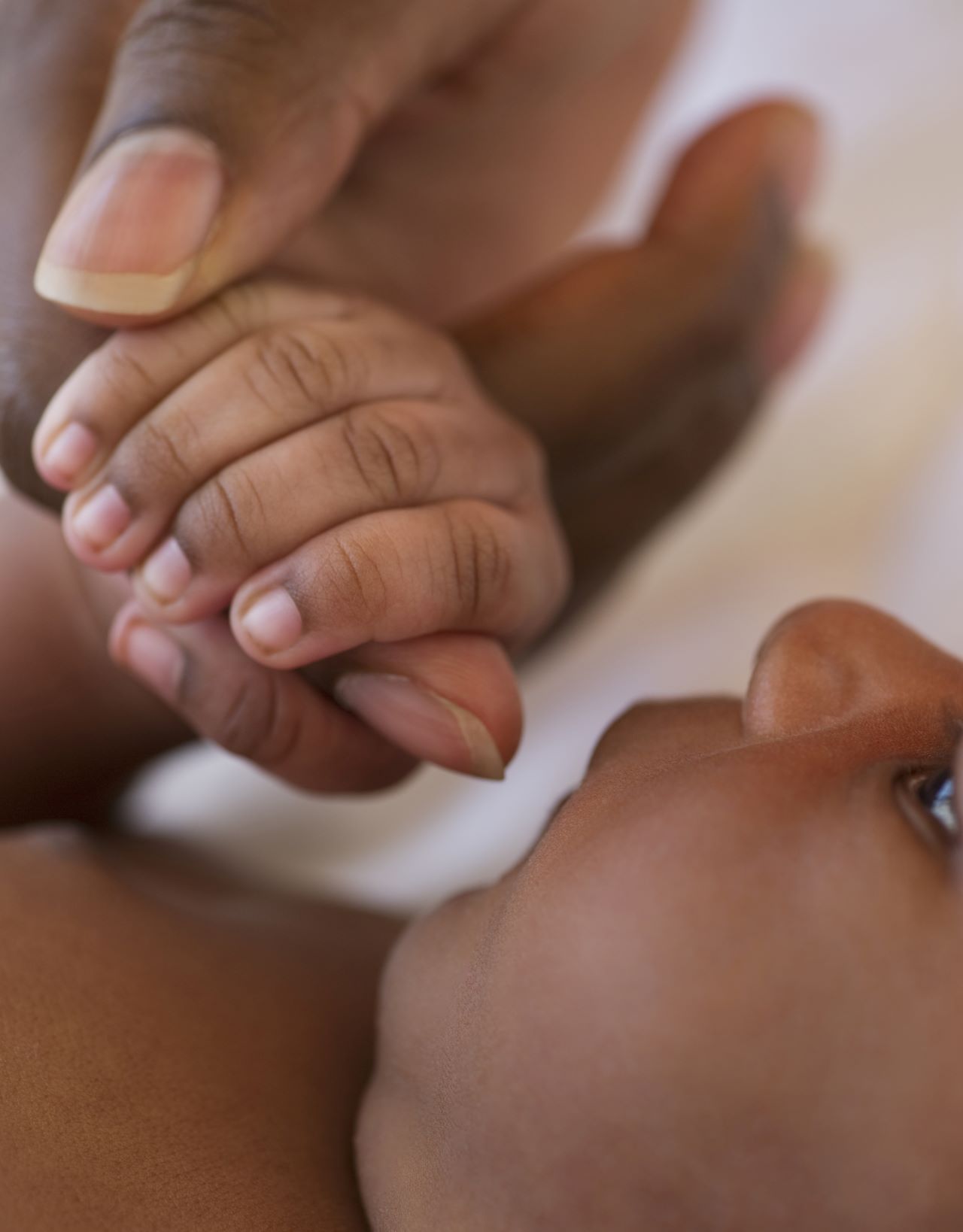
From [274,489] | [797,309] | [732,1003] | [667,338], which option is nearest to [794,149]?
[797,309]

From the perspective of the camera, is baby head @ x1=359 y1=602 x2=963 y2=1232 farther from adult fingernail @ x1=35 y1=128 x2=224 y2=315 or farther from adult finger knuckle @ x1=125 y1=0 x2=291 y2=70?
adult finger knuckle @ x1=125 y1=0 x2=291 y2=70

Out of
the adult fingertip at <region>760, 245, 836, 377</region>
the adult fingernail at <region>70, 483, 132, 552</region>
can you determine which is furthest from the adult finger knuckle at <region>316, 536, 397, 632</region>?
the adult fingertip at <region>760, 245, 836, 377</region>

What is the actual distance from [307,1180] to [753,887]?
10.9 inches

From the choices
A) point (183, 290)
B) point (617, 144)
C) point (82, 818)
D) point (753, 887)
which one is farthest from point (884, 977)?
point (617, 144)

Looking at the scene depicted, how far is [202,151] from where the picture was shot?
0.65m

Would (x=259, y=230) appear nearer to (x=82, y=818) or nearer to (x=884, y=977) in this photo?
(x=884, y=977)

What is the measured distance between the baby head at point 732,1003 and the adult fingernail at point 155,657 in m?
0.26

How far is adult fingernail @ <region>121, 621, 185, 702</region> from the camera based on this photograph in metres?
0.71

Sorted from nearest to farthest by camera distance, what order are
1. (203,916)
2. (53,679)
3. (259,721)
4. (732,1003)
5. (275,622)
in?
1. (732,1003)
2. (275,622)
3. (259,721)
4. (203,916)
5. (53,679)

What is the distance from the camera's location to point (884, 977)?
46 cm

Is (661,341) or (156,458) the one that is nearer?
(156,458)

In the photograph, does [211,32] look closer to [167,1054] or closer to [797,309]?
[167,1054]

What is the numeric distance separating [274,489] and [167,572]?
0.22 ft

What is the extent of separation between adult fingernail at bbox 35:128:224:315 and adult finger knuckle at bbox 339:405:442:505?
12 centimetres
